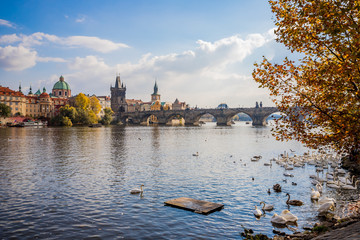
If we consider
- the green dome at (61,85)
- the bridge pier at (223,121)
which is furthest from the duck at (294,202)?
the green dome at (61,85)

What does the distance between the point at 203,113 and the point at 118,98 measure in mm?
76851

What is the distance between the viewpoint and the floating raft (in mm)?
13810

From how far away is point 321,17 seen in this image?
10.5 metres

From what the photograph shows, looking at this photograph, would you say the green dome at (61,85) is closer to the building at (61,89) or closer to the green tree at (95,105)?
the building at (61,89)

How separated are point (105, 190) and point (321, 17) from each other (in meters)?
14.4

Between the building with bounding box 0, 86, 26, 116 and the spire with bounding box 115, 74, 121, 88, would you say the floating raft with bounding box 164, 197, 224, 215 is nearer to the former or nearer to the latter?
the building with bounding box 0, 86, 26, 116

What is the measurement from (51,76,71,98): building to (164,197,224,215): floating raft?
178 meters

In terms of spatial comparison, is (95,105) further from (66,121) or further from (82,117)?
(66,121)

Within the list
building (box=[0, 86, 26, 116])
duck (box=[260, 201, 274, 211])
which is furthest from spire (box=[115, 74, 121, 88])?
duck (box=[260, 201, 274, 211])

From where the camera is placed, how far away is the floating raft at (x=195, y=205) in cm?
1381

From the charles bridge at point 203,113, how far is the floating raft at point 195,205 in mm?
103266

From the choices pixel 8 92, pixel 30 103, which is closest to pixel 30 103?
pixel 30 103

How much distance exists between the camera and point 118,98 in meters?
195

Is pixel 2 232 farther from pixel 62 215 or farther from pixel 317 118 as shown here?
pixel 317 118
